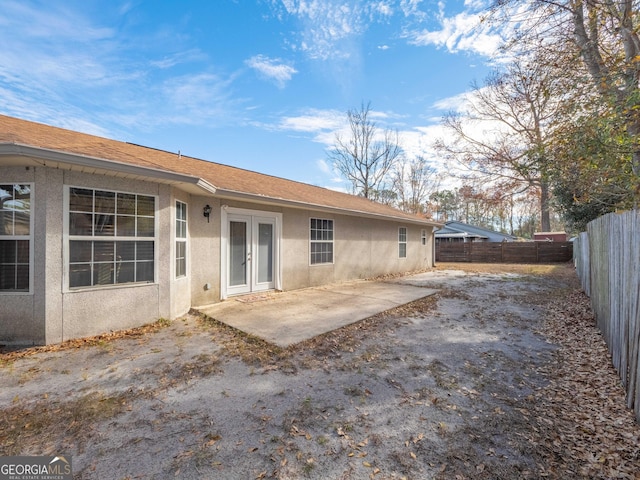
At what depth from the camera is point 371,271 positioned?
37.6ft

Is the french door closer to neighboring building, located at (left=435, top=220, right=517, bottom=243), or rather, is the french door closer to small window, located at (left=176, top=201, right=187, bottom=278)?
small window, located at (left=176, top=201, right=187, bottom=278)

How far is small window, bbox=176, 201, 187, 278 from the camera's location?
5.54m

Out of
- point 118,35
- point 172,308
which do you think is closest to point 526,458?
point 172,308

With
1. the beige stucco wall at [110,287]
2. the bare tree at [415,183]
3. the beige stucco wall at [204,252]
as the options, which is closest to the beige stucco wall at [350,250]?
the beige stucco wall at [110,287]

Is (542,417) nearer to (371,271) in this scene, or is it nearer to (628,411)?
(628,411)

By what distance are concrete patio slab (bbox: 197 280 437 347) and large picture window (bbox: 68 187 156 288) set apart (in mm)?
1672

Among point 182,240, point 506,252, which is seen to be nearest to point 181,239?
point 182,240

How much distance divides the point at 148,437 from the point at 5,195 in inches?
169

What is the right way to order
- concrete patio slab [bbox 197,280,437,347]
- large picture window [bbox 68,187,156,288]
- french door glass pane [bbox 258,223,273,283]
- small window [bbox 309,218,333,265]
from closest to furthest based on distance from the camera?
large picture window [bbox 68,187,156,288], concrete patio slab [bbox 197,280,437,347], french door glass pane [bbox 258,223,273,283], small window [bbox 309,218,333,265]

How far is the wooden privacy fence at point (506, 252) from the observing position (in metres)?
19.1

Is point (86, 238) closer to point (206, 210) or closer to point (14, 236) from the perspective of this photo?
point (14, 236)

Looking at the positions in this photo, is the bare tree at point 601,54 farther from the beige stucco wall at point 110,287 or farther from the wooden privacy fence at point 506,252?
the wooden privacy fence at point 506,252

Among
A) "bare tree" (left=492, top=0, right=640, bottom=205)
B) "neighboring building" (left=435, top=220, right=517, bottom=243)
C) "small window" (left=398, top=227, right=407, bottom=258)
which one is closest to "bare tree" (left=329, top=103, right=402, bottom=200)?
"neighboring building" (left=435, top=220, right=517, bottom=243)

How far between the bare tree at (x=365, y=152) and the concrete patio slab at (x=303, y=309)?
1878cm
